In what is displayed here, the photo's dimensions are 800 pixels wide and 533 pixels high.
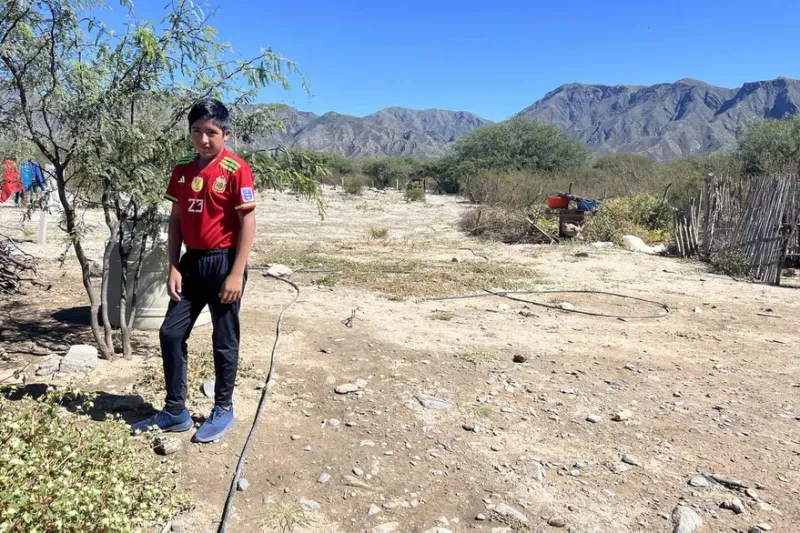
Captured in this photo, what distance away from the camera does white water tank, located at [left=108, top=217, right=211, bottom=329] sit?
14.6 feet

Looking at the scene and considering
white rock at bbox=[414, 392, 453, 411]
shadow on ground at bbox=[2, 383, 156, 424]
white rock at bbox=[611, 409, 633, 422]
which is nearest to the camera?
shadow on ground at bbox=[2, 383, 156, 424]

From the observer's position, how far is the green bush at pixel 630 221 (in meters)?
12.9

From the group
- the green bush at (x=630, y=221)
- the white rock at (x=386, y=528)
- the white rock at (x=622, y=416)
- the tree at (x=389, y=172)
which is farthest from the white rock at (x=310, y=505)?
the tree at (x=389, y=172)

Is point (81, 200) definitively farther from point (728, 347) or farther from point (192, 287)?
point (728, 347)

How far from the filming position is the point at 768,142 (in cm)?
2394

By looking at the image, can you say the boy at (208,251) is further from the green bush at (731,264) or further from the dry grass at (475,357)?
the green bush at (731,264)

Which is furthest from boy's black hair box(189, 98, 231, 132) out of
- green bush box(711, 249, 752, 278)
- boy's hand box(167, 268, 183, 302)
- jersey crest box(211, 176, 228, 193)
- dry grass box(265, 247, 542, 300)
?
green bush box(711, 249, 752, 278)

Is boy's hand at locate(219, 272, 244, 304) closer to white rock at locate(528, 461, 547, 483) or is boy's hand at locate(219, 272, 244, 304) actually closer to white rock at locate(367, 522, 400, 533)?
white rock at locate(367, 522, 400, 533)

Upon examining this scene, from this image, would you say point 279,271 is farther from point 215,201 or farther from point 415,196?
point 415,196

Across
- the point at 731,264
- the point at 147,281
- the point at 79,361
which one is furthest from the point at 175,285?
the point at 731,264

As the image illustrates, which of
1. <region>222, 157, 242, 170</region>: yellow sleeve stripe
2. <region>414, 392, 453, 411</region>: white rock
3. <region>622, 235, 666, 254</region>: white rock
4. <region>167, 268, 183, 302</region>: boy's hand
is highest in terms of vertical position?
<region>222, 157, 242, 170</region>: yellow sleeve stripe

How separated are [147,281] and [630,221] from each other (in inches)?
479

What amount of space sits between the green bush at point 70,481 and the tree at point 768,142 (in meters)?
25.4

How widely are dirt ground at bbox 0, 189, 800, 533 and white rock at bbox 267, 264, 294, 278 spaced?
75 centimetres
